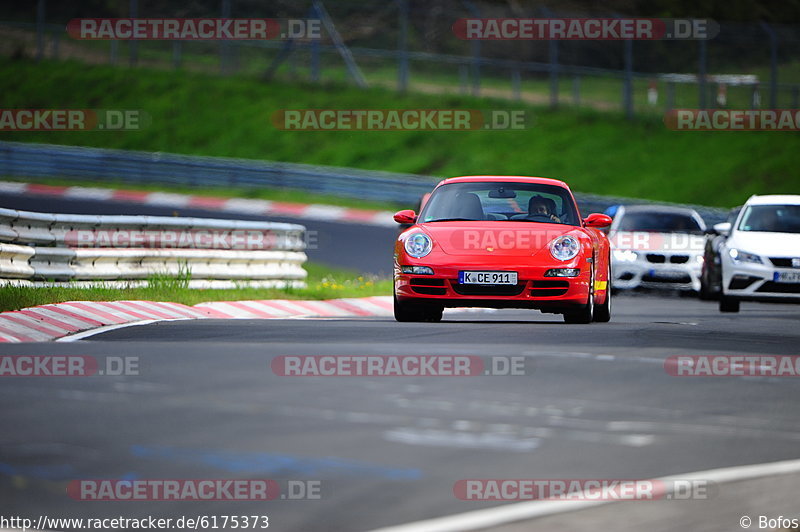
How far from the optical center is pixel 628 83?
40.4 meters

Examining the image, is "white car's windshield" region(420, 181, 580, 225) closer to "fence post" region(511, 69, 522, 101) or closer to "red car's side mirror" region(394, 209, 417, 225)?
"red car's side mirror" region(394, 209, 417, 225)

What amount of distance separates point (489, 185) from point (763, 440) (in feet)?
23.4

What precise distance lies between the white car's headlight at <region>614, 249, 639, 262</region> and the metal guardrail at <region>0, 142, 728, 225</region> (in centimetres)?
1446

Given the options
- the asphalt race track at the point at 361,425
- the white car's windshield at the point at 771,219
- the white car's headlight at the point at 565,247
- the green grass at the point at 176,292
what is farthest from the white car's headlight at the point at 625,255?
the asphalt race track at the point at 361,425

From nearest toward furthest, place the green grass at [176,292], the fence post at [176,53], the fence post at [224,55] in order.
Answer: the green grass at [176,292]
the fence post at [224,55]
the fence post at [176,53]

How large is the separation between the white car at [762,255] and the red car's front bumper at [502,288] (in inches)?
198

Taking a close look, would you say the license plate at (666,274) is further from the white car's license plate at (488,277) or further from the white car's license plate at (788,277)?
the white car's license plate at (488,277)

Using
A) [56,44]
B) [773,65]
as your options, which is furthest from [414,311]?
[56,44]

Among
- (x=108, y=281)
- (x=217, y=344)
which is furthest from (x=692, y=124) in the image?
(x=217, y=344)

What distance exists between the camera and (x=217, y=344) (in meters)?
11.1

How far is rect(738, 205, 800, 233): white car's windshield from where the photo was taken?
19.3 meters

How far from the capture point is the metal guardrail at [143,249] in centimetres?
1540

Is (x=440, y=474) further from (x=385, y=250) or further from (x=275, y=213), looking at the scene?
(x=275, y=213)

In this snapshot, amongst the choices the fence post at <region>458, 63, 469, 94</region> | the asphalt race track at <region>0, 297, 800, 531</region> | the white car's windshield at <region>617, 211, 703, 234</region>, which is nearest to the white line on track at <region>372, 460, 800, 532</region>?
the asphalt race track at <region>0, 297, 800, 531</region>
